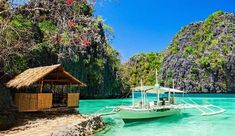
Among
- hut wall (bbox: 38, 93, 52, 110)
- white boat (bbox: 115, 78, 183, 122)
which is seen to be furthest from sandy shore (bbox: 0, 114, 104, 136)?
white boat (bbox: 115, 78, 183, 122)

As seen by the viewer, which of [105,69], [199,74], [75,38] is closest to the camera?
[75,38]

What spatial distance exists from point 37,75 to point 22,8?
584 cm

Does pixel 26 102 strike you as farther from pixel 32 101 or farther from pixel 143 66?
pixel 143 66

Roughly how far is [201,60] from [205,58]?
142cm

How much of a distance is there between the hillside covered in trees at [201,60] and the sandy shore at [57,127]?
68.9 meters

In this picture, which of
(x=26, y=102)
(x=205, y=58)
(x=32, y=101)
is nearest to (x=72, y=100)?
(x=32, y=101)

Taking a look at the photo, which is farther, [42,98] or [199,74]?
[199,74]

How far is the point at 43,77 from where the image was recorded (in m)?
14.7

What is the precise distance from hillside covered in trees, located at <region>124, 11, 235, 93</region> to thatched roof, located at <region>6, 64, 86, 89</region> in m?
66.9

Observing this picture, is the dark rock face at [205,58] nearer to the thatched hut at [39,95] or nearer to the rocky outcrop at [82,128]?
the thatched hut at [39,95]

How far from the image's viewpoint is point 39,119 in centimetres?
1331

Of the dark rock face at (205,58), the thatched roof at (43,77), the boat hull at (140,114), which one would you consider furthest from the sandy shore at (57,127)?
the dark rock face at (205,58)

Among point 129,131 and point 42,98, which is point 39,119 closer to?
point 42,98

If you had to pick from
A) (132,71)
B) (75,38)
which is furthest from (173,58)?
(75,38)
